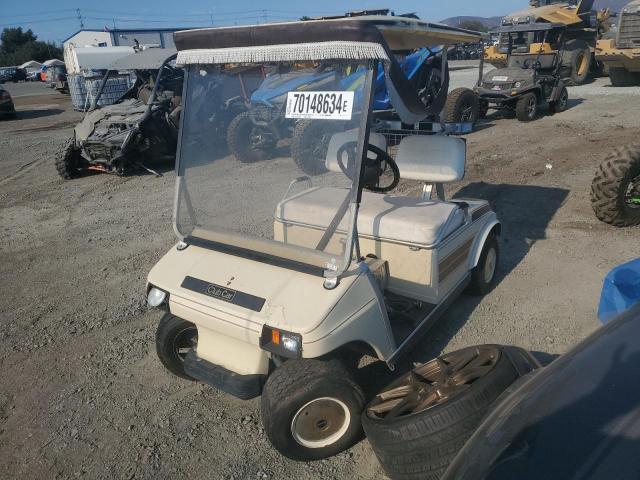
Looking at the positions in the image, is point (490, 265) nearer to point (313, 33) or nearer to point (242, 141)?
point (242, 141)

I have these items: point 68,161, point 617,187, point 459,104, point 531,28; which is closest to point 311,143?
point 617,187

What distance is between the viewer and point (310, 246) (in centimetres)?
294

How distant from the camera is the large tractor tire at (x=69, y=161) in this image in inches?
344

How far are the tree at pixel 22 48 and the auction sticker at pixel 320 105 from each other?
265 ft

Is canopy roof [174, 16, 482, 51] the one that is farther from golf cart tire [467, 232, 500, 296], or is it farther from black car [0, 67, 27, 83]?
black car [0, 67, 27, 83]

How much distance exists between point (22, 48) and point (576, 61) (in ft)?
257

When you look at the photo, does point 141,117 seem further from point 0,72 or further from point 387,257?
point 0,72

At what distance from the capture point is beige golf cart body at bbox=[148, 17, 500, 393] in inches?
89.6

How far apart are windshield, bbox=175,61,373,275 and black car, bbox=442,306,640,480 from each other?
1018 mm

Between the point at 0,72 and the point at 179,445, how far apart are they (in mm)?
59604

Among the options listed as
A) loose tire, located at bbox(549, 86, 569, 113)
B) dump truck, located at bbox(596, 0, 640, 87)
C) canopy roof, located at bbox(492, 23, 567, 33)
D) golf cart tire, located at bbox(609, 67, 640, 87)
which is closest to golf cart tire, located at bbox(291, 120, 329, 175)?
loose tire, located at bbox(549, 86, 569, 113)

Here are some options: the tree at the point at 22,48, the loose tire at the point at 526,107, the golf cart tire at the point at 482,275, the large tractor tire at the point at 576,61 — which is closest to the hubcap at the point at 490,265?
the golf cart tire at the point at 482,275

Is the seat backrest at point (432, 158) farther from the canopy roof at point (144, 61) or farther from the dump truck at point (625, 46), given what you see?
the dump truck at point (625, 46)

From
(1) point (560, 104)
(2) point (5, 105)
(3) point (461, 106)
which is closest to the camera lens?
(3) point (461, 106)
